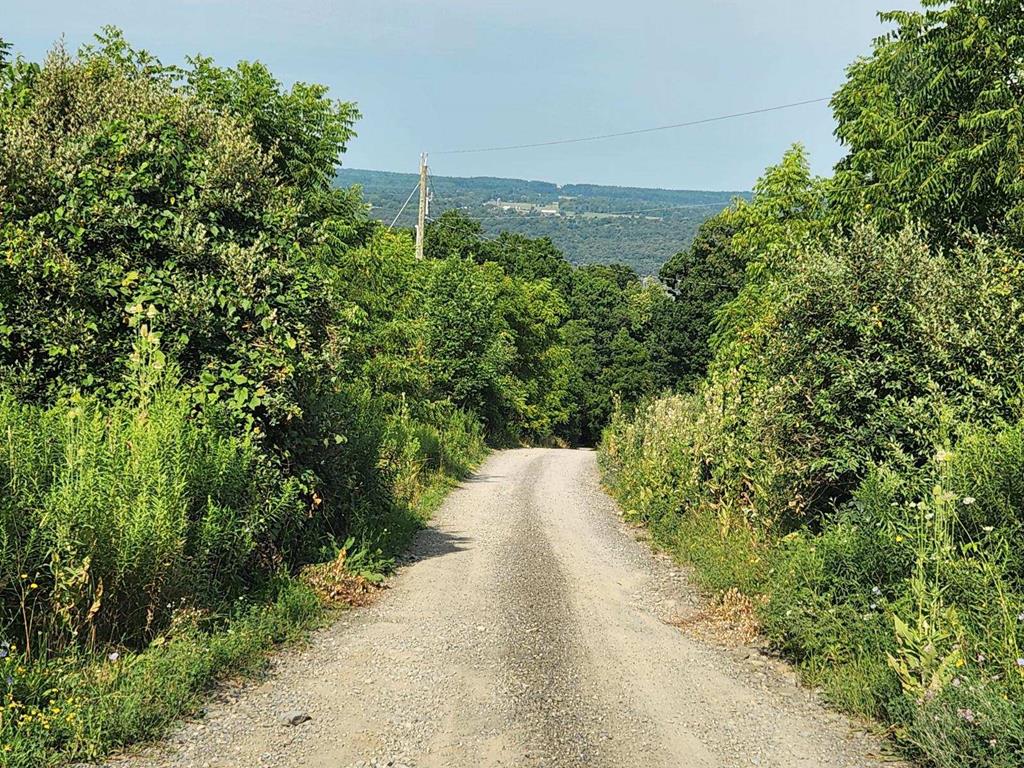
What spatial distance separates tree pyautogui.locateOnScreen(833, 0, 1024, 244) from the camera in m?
10.8

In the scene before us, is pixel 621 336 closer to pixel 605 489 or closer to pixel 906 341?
pixel 605 489

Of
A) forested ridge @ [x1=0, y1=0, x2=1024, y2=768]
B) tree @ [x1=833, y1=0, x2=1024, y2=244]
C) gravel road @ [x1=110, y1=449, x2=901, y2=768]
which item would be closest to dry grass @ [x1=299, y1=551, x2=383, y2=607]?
forested ridge @ [x1=0, y1=0, x2=1024, y2=768]

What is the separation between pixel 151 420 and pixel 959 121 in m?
10.6

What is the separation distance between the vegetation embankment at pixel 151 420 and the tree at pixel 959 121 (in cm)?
787

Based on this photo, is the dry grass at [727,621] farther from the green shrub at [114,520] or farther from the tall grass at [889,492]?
the green shrub at [114,520]

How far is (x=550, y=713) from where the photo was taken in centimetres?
555

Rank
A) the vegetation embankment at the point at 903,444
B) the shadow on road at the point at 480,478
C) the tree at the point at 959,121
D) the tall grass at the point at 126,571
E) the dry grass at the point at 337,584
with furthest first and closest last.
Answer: the shadow on road at the point at 480,478 < the tree at the point at 959,121 < the dry grass at the point at 337,584 < the vegetation embankment at the point at 903,444 < the tall grass at the point at 126,571

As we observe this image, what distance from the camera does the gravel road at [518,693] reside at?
16.2 feet

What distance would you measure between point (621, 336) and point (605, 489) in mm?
44341

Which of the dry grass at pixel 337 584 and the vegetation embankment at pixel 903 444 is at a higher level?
the vegetation embankment at pixel 903 444

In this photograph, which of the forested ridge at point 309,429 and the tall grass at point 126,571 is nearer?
the tall grass at point 126,571

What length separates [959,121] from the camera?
1119cm

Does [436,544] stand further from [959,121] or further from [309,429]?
[959,121]

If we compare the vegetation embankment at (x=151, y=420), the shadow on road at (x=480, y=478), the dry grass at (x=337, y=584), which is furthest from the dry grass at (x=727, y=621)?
the shadow on road at (x=480, y=478)
